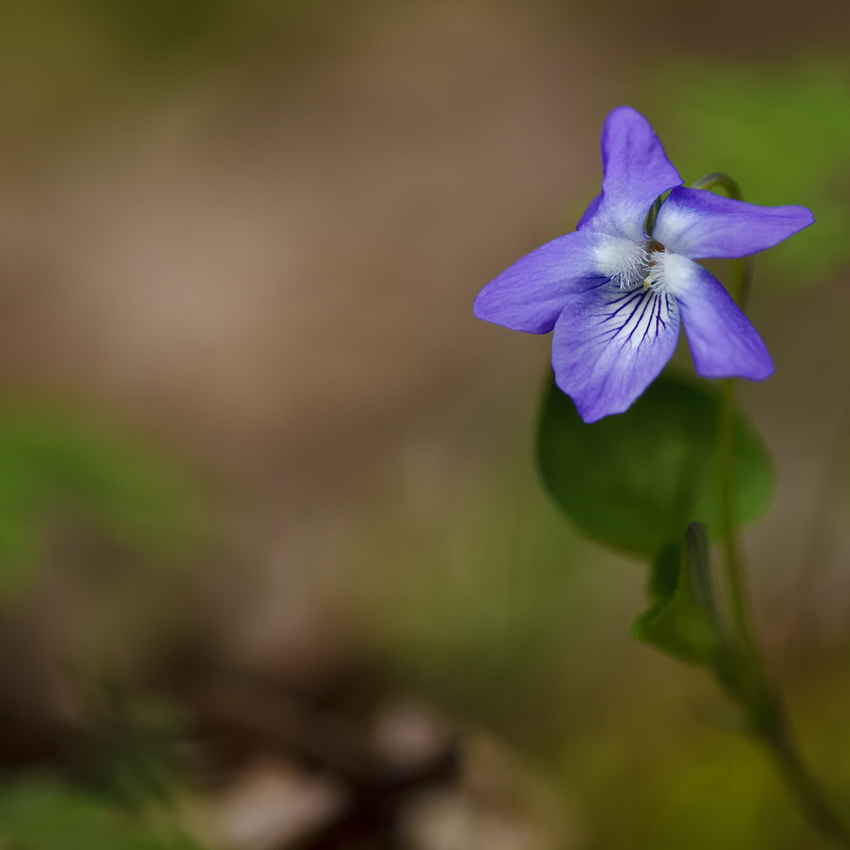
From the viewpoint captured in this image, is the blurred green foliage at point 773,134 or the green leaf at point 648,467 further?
the blurred green foliage at point 773,134

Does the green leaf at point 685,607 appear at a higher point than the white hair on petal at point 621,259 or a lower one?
lower

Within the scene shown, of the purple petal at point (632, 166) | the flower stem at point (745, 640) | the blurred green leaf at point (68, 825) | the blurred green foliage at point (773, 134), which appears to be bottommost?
the blurred green leaf at point (68, 825)

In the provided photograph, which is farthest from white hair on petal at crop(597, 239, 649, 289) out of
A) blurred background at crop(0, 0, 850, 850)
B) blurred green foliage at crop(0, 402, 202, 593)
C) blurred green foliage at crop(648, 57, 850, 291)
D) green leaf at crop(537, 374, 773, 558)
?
blurred green foliage at crop(0, 402, 202, 593)

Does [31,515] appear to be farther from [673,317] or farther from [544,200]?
[544,200]

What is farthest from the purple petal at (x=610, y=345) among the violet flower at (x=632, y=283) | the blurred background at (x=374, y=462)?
the blurred background at (x=374, y=462)

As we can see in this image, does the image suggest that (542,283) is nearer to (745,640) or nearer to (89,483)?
(745,640)

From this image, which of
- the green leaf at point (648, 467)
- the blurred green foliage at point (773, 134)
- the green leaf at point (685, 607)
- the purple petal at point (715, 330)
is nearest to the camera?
the purple petal at point (715, 330)

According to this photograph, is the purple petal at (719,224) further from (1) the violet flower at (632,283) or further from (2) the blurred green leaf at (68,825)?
(2) the blurred green leaf at (68,825)

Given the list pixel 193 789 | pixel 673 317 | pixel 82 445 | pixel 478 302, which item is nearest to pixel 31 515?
pixel 82 445

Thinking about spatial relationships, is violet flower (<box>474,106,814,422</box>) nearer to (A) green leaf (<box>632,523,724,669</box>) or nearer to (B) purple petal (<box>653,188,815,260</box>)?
(B) purple petal (<box>653,188,815,260</box>)
